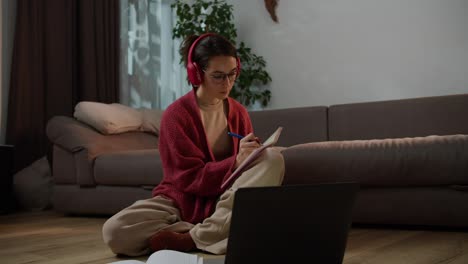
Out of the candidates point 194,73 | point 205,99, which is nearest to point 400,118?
point 205,99

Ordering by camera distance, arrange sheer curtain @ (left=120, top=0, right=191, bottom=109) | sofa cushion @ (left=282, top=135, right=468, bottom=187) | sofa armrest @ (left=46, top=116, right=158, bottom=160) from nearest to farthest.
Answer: sofa cushion @ (left=282, top=135, right=468, bottom=187)
sofa armrest @ (left=46, top=116, right=158, bottom=160)
sheer curtain @ (left=120, top=0, right=191, bottom=109)

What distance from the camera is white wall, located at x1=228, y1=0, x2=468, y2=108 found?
10.4 ft

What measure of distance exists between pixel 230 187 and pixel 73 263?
0.57 meters

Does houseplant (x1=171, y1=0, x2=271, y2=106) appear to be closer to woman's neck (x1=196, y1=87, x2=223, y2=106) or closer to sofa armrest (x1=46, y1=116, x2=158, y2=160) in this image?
sofa armrest (x1=46, y1=116, x2=158, y2=160)

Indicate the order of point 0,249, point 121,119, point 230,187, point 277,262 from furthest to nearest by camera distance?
point 121,119 → point 0,249 → point 230,187 → point 277,262

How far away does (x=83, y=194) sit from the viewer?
293 cm

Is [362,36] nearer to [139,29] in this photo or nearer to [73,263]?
[139,29]

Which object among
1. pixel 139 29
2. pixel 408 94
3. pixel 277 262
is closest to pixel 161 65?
pixel 139 29

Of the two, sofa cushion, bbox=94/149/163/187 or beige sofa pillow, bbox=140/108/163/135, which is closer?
sofa cushion, bbox=94/149/163/187

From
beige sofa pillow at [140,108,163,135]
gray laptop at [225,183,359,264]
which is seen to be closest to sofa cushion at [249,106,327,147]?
beige sofa pillow at [140,108,163,135]

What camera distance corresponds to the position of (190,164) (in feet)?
5.67

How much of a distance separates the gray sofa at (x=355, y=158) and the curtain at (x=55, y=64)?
0.52m

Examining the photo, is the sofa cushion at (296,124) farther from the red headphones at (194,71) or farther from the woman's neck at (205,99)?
the red headphones at (194,71)

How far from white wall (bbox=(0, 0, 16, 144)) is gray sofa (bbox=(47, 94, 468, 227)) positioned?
62 centimetres
